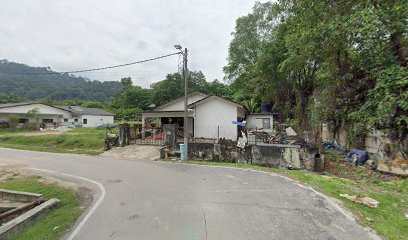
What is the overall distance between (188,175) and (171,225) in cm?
475

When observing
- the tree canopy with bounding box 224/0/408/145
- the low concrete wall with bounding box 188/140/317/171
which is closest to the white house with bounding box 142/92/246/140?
the low concrete wall with bounding box 188/140/317/171

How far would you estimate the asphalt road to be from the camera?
442 cm

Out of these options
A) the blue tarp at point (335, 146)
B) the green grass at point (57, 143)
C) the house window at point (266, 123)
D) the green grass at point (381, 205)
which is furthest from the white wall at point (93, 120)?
the green grass at point (381, 205)

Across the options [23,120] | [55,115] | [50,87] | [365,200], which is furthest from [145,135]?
[50,87]

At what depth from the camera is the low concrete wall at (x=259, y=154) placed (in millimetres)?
11445

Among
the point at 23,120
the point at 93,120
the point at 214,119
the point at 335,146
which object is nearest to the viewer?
the point at 335,146

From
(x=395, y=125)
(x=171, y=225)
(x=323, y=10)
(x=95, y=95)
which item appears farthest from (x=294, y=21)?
(x=95, y=95)

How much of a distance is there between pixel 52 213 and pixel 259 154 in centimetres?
960

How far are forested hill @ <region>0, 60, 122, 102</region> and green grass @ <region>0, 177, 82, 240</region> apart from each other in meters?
64.2

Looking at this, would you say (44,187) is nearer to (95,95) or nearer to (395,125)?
(395,125)

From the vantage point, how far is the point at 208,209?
18.6 feet

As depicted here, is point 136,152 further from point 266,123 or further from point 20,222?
point 266,123

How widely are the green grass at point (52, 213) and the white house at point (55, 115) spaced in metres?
34.4

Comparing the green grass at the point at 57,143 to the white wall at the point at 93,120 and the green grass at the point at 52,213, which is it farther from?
the white wall at the point at 93,120
